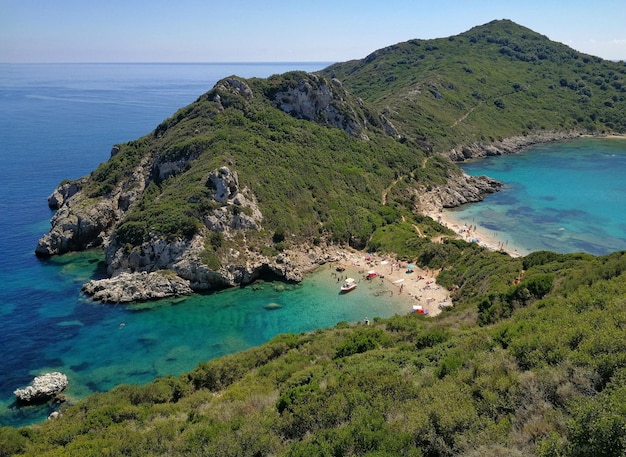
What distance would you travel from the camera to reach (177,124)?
8181cm

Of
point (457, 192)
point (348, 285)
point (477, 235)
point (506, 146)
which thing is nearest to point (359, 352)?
point (348, 285)

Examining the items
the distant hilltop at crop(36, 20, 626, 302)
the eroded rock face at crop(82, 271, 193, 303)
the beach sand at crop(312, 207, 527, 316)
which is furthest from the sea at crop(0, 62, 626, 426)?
the distant hilltop at crop(36, 20, 626, 302)

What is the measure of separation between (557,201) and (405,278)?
5336 cm

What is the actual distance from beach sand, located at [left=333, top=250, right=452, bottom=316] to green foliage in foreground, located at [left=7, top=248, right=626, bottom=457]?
16.3 m

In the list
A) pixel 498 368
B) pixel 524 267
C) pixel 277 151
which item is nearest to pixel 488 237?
pixel 524 267

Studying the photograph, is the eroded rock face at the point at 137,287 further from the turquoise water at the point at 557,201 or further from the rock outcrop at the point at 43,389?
the turquoise water at the point at 557,201

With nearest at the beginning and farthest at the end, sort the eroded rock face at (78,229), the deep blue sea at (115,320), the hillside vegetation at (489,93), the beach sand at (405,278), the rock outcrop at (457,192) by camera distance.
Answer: the deep blue sea at (115,320), the beach sand at (405,278), the eroded rock face at (78,229), the rock outcrop at (457,192), the hillside vegetation at (489,93)

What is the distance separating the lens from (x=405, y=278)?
54469mm

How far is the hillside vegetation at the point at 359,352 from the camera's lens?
15.1 meters

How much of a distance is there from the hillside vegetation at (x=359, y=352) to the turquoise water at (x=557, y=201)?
50.0ft

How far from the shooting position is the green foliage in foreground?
14.3m

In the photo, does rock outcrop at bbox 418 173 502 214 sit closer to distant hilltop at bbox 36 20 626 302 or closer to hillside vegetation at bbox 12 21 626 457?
distant hilltop at bbox 36 20 626 302

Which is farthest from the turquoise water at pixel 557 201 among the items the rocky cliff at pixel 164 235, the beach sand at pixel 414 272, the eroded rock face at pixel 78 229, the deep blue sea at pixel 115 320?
the eroded rock face at pixel 78 229

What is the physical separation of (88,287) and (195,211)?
16.3 meters
